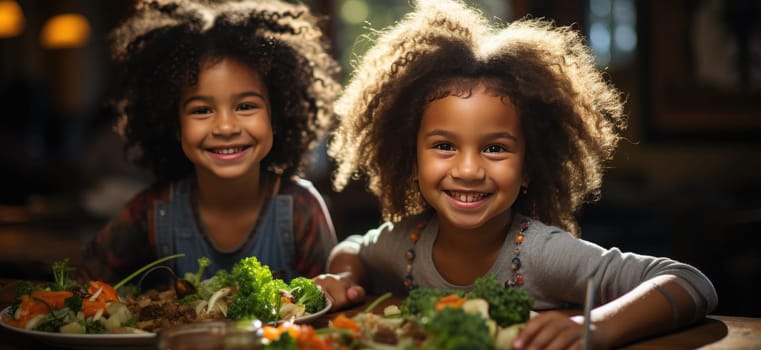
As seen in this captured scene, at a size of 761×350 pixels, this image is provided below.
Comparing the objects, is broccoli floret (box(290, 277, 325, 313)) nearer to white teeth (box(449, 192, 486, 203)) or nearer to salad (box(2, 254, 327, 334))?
salad (box(2, 254, 327, 334))

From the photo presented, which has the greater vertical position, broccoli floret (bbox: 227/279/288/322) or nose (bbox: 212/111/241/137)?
nose (bbox: 212/111/241/137)

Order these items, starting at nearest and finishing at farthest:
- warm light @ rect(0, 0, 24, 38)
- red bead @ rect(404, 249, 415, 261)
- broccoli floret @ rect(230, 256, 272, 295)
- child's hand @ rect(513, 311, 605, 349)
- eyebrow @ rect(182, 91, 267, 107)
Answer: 1. child's hand @ rect(513, 311, 605, 349)
2. broccoli floret @ rect(230, 256, 272, 295)
3. red bead @ rect(404, 249, 415, 261)
4. eyebrow @ rect(182, 91, 267, 107)
5. warm light @ rect(0, 0, 24, 38)

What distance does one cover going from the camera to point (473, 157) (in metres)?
1.64

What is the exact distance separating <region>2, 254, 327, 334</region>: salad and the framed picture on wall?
169 inches

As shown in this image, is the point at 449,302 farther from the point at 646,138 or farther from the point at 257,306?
the point at 646,138

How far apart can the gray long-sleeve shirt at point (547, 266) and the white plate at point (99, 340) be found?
0.66m

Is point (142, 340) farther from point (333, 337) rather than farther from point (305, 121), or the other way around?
point (305, 121)

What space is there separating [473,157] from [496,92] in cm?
15

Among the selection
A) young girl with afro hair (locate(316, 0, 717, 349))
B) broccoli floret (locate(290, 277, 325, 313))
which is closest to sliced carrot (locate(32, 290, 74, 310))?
broccoli floret (locate(290, 277, 325, 313))

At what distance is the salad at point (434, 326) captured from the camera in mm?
1146

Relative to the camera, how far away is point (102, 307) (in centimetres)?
151

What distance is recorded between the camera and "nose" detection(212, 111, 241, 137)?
193 cm

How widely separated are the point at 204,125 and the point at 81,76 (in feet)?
25.1

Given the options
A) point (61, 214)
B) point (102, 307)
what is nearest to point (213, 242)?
point (102, 307)
